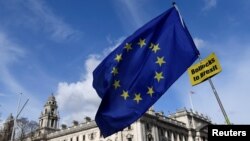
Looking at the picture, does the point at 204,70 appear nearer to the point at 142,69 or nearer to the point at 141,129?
the point at 142,69

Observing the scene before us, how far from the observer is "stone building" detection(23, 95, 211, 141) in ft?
218

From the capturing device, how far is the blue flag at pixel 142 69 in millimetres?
11945

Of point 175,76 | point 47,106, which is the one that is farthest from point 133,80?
point 47,106

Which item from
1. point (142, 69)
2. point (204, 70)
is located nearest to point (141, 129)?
point (142, 69)

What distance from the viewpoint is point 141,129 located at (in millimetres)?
65188

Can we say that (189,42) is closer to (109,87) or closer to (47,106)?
(109,87)

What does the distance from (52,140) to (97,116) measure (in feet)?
243

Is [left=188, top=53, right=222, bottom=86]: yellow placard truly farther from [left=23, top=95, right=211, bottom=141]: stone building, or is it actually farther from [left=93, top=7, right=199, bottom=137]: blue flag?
[left=23, top=95, right=211, bottom=141]: stone building

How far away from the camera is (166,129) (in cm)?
7381

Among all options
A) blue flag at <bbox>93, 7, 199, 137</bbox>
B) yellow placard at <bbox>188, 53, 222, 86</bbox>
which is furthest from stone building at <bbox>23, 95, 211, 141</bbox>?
yellow placard at <bbox>188, 53, 222, 86</bbox>

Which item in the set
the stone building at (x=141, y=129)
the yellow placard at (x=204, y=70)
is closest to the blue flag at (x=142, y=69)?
the yellow placard at (x=204, y=70)

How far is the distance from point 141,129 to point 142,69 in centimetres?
5388

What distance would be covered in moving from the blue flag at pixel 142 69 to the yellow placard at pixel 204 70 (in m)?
0.49

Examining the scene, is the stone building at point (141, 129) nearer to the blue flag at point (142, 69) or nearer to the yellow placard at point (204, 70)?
the blue flag at point (142, 69)
